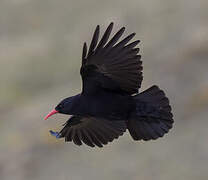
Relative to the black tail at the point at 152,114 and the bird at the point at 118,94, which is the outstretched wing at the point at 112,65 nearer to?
Result: the bird at the point at 118,94

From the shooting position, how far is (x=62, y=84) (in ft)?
79.7

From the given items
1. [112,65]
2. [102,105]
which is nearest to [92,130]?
[102,105]

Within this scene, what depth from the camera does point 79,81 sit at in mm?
23734

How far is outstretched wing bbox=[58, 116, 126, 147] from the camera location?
12.9 meters

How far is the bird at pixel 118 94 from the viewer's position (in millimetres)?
11234

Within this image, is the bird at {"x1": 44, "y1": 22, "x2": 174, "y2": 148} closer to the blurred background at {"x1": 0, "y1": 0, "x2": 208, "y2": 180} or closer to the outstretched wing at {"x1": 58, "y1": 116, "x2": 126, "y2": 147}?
the outstretched wing at {"x1": 58, "y1": 116, "x2": 126, "y2": 147}

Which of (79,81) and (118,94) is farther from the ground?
(79,81)

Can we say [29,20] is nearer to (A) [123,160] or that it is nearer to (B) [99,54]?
(A) [123,160]

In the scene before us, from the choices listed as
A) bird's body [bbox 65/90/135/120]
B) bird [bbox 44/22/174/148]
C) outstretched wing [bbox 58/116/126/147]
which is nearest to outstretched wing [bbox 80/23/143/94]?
bird [bbox 44/22/174/148]

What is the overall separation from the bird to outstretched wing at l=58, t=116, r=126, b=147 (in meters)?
0.47

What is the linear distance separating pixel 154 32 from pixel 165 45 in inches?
33.7

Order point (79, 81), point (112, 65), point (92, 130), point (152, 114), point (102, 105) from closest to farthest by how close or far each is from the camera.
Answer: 1. point (112, 65)
2. point (102, 105)
3. point (152, 114)
4. point (92, 130)
5. point (79, 81)

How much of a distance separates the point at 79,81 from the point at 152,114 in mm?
11843

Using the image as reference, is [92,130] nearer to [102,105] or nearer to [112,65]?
[102,105]
